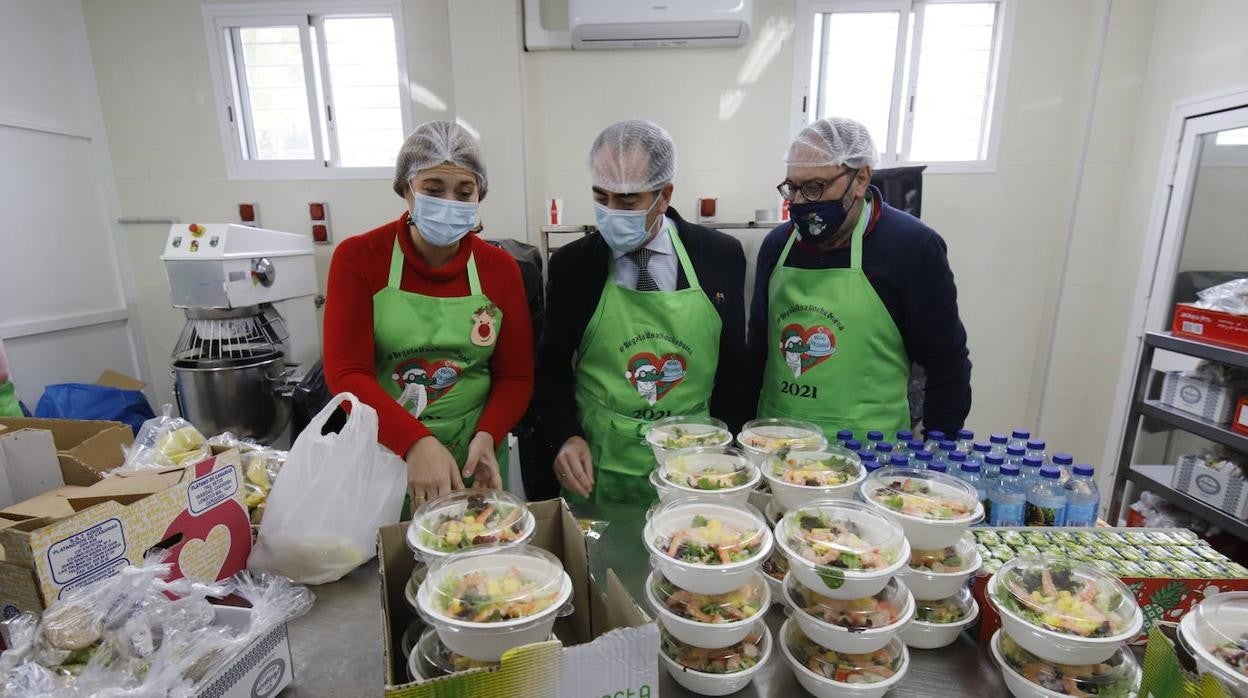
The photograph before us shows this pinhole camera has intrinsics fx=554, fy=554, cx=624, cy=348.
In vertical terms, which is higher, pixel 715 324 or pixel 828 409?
pixel 715 324

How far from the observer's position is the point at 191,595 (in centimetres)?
86

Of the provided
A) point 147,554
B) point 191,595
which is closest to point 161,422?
point 147,554

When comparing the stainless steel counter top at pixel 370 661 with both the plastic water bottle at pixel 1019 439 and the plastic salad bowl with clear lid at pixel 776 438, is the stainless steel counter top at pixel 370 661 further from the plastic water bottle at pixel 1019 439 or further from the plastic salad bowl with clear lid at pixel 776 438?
the plastic water bottle at pixel 1019 439

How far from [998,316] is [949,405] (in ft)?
7.45

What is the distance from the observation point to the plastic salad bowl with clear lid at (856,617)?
81 cm

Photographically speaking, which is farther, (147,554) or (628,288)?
(628,288)

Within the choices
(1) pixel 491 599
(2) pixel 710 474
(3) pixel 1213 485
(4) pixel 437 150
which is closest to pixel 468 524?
(1) pixel 491 599

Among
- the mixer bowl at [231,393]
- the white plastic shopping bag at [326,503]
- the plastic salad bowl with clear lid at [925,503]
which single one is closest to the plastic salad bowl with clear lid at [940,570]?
the plastic salad bowl with clear lid at [925,503]

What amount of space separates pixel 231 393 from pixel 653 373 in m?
2.06

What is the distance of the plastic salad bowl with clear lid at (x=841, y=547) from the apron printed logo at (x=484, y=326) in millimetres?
1026

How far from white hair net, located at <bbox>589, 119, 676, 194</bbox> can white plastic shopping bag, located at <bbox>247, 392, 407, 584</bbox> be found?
92 centimetres

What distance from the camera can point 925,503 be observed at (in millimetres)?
993

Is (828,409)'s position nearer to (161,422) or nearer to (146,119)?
(161,422)

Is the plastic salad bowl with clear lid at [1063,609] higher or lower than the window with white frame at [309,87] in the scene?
lower
